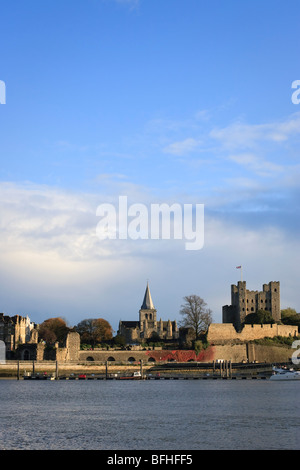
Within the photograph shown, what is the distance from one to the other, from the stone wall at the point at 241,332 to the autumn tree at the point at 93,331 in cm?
2924

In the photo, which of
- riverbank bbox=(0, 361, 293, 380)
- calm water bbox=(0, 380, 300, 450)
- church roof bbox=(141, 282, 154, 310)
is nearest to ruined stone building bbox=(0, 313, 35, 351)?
riverbank bbox=(0, 361, 293, 380)

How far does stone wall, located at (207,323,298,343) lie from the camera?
9400 centimetres

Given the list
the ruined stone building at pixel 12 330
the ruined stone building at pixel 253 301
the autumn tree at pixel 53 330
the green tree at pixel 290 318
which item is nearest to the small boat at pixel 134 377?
the ruined stone building at pixel 12 330

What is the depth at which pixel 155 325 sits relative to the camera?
154m

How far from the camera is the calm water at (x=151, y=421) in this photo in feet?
99.9

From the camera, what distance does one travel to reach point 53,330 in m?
119

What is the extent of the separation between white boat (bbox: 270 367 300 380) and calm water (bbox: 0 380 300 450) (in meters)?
19.0

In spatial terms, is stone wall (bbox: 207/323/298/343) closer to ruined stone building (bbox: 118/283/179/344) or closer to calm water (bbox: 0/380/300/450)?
calm water (bbox: 0/380/300/450)

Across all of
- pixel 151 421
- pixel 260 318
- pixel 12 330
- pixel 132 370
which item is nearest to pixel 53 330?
pixel 12 330

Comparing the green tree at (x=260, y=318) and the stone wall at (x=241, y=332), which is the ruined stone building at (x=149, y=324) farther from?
the stone wall at (x=241, y=332)

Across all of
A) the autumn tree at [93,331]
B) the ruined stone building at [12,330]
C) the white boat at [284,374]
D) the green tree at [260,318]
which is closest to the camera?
the white boat at [284,374]

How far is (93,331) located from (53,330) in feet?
24.1
